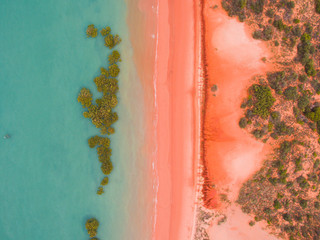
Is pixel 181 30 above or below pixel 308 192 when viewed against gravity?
above

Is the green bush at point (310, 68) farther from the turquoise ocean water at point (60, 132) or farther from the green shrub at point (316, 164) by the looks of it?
the turquoise ocean water at point (60, 132)

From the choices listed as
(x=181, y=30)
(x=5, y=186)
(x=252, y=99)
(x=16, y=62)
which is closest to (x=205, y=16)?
(x=181, y=30)

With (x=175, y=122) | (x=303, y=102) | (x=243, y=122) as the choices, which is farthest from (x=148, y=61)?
(x=303, y=102)

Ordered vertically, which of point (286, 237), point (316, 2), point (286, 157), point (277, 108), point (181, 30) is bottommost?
point (286, 237)

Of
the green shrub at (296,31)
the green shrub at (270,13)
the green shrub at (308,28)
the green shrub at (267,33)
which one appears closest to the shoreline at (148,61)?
the green shrub at (267,33)

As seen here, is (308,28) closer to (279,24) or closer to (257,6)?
(279,24)

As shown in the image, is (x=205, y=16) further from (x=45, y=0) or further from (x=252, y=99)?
(x=45, y=0)
